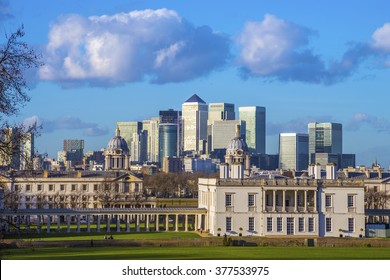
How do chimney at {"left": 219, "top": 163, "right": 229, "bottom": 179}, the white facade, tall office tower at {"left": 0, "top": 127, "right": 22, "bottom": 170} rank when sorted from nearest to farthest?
tall office tower at {"left": 0, "top": 127, "right": 22, "bottom": 170} < the white facade < chimney at {"left": 219, "top": 163, "right": 229, "bottom": 179}

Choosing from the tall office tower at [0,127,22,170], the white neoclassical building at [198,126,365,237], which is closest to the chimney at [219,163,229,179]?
the white neoclassical building at [198,126,365,237]

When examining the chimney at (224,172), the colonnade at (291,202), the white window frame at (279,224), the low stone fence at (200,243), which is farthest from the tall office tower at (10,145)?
the chimney at (224,172)

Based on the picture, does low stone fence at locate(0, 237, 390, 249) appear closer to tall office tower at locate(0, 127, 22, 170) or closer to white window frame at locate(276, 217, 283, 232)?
white window frame at locate(276, 217, 283, 232)

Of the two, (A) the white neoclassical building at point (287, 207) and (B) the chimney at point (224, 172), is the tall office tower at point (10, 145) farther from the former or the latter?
(B) the chimney at point (224, 172)

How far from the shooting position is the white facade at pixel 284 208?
268 ft

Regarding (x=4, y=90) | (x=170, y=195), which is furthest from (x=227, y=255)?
(x=170, y=195)

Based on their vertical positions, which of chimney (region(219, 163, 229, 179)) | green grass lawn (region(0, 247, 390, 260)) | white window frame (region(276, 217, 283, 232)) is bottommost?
white window frame (region(276, 217, 283, 232))

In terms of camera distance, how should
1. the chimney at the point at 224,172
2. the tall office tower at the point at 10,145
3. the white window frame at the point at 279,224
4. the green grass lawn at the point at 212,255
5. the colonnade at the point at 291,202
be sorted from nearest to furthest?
the tall office tower at the point at 10,145, the green grass lawn at the point at 212,255, the white window frame at the point at 279,224, the colonnade at the point at 291,202, the chimney at the point at 224,172

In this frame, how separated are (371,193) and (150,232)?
1534 inches

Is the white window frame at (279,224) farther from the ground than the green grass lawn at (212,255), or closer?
closer

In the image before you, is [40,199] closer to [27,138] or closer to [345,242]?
[345,242]

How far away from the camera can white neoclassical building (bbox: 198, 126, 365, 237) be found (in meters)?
81.7

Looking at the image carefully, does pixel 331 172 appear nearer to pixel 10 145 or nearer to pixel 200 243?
pixel 200 243

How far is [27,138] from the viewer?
95.9 ft
